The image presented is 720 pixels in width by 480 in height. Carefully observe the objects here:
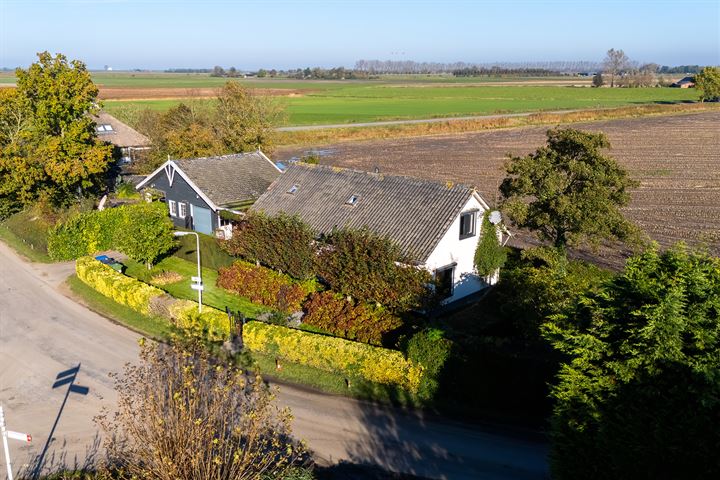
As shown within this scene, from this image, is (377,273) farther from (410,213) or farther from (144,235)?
(144,235)

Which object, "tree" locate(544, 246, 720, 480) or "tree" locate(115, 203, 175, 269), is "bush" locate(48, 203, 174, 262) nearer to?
"tree" locate(115, 203, 175, 269)

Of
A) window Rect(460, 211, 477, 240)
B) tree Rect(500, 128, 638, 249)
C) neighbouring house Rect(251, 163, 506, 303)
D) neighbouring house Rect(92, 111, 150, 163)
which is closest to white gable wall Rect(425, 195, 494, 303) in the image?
neighbouring house Rect(251, 163, 506, 303)

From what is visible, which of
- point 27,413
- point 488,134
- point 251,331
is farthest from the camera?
point 488,134

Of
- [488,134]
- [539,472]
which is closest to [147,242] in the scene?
[539,472]

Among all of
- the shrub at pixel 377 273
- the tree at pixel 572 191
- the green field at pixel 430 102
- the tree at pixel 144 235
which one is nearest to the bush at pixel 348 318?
the shrub at pixel 377 273

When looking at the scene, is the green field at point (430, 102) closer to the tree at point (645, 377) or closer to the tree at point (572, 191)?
the tree at point (572, 191)

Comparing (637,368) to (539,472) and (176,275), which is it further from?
(176,275)
